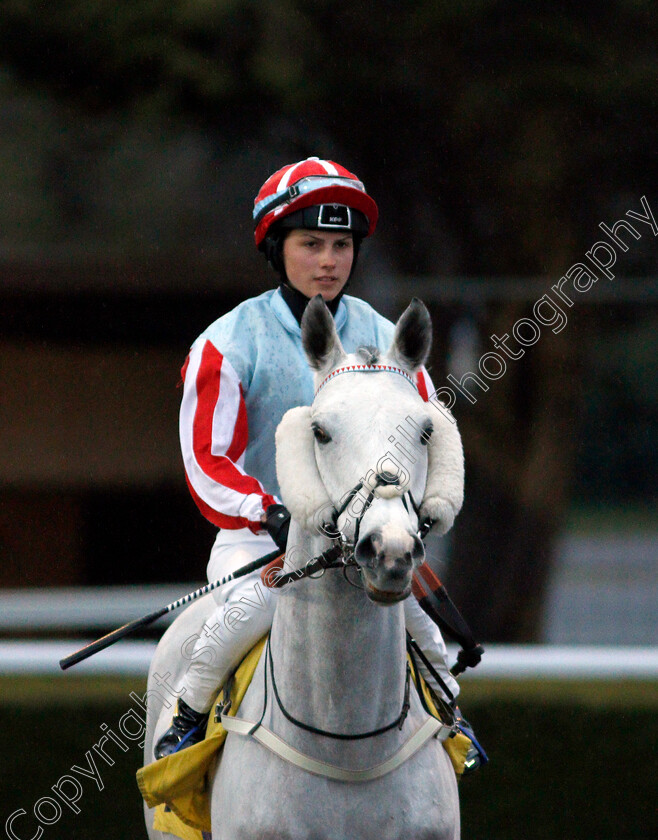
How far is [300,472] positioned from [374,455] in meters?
0.20

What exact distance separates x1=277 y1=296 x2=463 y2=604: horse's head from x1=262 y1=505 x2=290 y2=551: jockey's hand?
0.25 m

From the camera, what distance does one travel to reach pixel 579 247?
666 centimetres

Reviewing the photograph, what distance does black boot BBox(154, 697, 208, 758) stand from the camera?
8.44ft

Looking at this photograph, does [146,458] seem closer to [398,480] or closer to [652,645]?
[652,645]

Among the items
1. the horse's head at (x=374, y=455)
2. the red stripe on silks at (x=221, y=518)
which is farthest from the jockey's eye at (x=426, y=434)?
the red stripe on silks at (x=221, y=518)

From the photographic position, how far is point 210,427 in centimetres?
254

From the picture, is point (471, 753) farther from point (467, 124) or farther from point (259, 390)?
point (467, 124)

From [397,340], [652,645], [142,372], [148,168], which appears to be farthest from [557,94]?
[397,340]

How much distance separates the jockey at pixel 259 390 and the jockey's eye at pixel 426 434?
0.58 metres

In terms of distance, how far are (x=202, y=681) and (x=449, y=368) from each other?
4.25m

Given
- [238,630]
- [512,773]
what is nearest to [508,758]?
[512,773]

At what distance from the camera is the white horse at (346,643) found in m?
1.91

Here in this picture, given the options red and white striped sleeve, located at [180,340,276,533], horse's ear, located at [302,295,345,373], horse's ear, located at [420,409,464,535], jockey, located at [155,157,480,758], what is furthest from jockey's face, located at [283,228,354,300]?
horse's ear, located at [420,409,464,535]

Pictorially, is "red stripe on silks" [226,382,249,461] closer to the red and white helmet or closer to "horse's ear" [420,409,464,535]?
the red and white helmet
